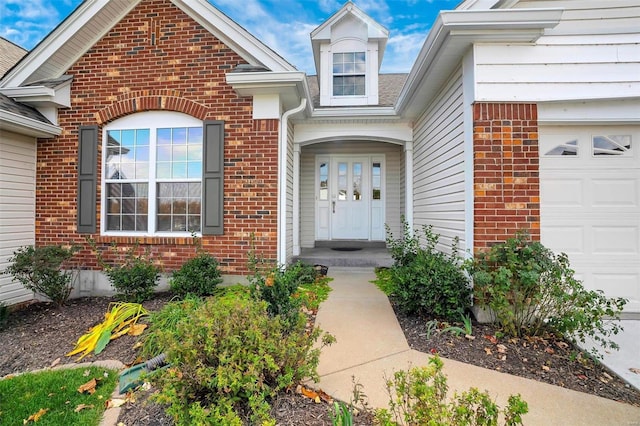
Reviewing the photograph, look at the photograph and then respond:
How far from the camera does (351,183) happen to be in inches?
313

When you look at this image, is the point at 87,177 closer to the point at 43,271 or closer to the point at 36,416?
the point at 43,271

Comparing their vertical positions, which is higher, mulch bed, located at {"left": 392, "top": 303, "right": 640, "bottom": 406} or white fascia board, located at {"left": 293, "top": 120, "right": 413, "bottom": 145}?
white fascia board, located at {"left": 293, "top": 120, "right": 413, "bottom": 145}

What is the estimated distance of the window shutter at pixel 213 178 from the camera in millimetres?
4910

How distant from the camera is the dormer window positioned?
290 inches

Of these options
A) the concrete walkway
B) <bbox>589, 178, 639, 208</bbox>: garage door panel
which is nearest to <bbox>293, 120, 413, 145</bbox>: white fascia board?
<bbox>589, 178, 639, 208</bbox>: garage door panel

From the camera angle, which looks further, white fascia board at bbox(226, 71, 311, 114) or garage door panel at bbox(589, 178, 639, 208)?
white fascia board at bbox(226, 71, 311, 114)

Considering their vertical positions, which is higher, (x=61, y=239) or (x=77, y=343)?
(x=61, y=239)

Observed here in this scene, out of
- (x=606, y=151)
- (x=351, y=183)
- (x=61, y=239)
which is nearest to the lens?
(x=606, y=151)

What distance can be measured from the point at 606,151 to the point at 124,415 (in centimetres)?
565

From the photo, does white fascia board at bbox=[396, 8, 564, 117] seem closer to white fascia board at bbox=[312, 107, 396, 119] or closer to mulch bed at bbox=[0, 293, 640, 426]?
white fascia board at bbox=[312, 107, 396, 119]

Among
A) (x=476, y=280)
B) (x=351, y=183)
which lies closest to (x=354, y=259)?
(x=351, y=183)

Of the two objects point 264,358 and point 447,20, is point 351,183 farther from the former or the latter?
point 264,358

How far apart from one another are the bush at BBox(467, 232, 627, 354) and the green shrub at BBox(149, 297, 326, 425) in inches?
81.8

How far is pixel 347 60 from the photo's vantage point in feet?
24.3
